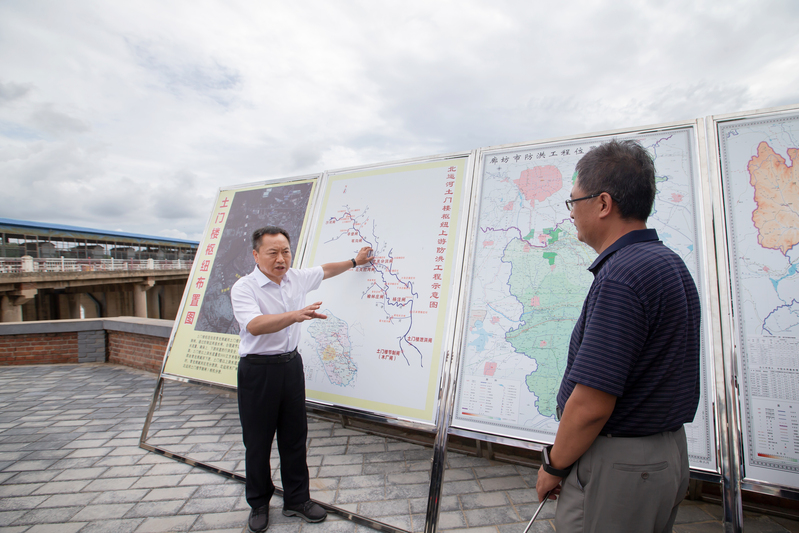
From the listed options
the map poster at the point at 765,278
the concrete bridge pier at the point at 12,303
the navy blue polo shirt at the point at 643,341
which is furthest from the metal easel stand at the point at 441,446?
the concrete bridge pier at the point at 12,303

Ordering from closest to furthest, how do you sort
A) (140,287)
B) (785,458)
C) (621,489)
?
(621,489) → (785,458) → (140,287)

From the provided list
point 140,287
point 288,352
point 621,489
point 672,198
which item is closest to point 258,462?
point 288,352

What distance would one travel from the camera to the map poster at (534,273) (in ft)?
6.38

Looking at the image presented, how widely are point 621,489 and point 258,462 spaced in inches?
75.6

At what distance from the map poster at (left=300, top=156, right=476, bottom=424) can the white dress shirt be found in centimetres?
44

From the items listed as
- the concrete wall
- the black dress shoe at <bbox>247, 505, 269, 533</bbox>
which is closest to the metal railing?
the concrete wall

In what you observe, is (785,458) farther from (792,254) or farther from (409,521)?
(409,521)

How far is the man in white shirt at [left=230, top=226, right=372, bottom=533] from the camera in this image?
6.90 feet

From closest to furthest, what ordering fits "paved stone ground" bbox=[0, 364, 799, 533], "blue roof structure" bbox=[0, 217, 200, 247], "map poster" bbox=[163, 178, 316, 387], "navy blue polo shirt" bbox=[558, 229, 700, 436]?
"navy blue polo shirt" bbox=[558, 229, 700, 436] < "paved stone ground" bbox=[0, 364, 799, 533] < "map poster" bbox=[163, 178, 316, 387] < "blue roof structure" bbox=[0, 217, 200, 247]

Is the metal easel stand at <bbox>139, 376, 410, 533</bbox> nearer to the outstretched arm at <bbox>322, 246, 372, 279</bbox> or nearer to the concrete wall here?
the outstretched arm at <bbox>322, 246, 372, 279</bbox>

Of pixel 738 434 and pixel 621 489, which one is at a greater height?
pixel 738 434

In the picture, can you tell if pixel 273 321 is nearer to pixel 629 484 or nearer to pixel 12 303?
pixel 629 484

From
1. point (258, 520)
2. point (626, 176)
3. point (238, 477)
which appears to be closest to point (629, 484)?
point (626, 176)

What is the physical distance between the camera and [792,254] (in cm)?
179
